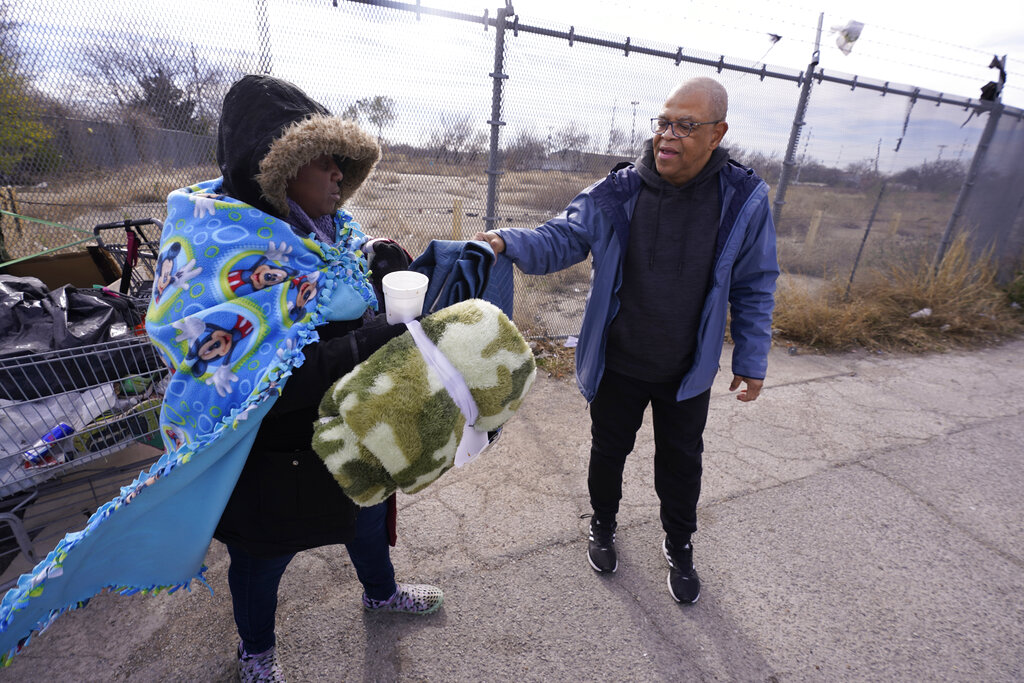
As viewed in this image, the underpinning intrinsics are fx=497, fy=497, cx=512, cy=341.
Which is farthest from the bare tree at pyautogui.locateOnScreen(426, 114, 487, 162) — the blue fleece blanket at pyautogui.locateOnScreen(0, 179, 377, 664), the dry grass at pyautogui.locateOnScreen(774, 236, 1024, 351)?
the dry grass at pyautogui.locateOnScreen(774, 236, 1024, 351)

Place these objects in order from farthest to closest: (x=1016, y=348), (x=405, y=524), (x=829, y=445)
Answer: (x=1016, y=348) < (x=829, y=445) < (x=405, y=524)

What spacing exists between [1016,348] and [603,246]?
7.15m

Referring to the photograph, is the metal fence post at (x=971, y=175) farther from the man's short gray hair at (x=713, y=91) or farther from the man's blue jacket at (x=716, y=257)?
the man's short gray hair at (x=713, y=91)

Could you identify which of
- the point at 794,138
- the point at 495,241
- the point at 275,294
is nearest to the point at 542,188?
the point at 495,241

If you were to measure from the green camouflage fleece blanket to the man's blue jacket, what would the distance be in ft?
2.54

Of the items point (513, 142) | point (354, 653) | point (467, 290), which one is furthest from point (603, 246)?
point (513, 142)

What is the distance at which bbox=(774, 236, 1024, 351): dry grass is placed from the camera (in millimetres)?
5855

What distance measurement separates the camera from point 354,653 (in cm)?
208

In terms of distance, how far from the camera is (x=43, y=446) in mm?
1984

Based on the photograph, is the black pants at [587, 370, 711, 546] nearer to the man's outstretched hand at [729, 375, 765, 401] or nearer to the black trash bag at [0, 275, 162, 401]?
the man's outstretched hand at [729, 375, 765, 401]

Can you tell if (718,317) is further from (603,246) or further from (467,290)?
(467,290)

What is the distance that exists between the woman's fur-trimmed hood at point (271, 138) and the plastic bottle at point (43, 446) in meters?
1.46

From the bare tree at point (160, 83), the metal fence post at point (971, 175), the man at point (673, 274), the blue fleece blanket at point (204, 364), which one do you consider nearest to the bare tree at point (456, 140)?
the bare tree at point (160, 83)

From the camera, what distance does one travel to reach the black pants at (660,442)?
2.30 meters
